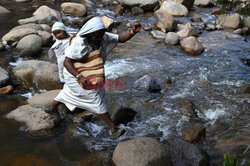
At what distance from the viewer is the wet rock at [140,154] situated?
116 inches

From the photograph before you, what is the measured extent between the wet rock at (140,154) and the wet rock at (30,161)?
984 mm

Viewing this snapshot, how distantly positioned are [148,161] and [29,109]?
7.69ft

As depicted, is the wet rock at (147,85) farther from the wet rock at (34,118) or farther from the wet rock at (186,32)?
the wet rock at (186,32)

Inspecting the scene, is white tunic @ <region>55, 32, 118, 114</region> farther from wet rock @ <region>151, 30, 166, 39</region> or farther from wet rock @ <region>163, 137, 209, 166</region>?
wet rock @ <region>151, 30, 166, 39</region>

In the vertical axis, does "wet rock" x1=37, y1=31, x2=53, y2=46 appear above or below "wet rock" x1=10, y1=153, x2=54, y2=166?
above

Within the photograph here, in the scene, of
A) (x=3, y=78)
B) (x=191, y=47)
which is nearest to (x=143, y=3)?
(x=191, y=47)

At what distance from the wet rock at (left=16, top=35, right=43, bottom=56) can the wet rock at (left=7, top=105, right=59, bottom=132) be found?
3.38 m

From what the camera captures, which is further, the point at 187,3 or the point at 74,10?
the point at 187,3

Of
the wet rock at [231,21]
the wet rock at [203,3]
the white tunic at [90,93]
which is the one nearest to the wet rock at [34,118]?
the white tunic at [90,93]

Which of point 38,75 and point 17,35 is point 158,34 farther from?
point 38,75

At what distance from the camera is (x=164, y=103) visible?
16.3ft

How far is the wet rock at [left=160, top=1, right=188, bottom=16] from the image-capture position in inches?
479

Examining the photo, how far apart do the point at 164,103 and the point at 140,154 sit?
2.10 meters

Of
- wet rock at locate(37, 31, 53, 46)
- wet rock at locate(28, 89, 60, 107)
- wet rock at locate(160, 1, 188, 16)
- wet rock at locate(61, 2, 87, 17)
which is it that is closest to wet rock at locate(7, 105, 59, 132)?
wet rock at locate(28, 89, 60, 107)
